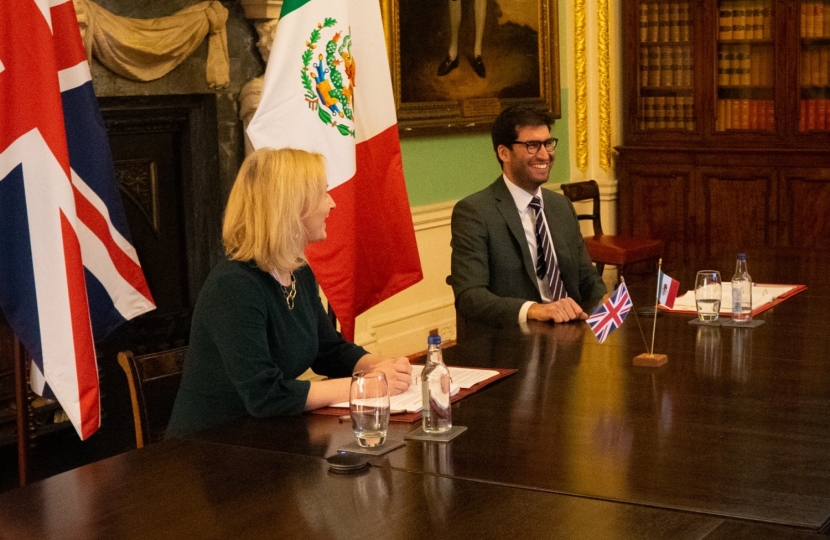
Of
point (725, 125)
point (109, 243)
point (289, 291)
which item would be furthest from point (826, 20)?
point (289, 291)

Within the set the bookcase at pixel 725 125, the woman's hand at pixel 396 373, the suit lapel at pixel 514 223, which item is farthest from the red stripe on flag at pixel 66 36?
the bookcase at pixel 725 125

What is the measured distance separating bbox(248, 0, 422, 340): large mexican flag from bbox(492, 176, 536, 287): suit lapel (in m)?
0.36

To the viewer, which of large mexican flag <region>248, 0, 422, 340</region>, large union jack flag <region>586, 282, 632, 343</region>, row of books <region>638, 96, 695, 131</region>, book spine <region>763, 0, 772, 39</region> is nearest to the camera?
large union jack flag <region>586, 282, 632, 343</region>

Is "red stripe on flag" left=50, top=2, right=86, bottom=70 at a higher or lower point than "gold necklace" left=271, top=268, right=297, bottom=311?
higher

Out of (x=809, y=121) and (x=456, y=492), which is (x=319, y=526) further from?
(x=809, y=121)

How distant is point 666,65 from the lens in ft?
25.8

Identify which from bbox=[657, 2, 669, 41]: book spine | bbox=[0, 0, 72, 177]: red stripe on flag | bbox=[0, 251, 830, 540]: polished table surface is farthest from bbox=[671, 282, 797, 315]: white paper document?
bbox=[657, 2, 669, 41]: book spine

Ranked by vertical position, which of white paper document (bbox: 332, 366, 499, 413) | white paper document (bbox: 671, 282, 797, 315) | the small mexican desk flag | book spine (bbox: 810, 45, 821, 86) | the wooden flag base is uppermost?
book spine (bbox: 810, 45, 821, 86)

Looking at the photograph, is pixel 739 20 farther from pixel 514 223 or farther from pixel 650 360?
pixel 650 360

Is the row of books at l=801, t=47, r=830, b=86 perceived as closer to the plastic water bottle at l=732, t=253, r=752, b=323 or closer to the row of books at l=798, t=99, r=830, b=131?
the row of books at l=798, t=99, r=830, b=131

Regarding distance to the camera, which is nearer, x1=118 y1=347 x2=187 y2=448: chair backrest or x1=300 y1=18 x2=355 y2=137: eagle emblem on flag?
x1=118 y1=347 x2=187 y2=448: chair backrest

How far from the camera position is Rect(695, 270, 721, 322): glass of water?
344 centimetres

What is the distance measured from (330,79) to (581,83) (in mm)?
4225

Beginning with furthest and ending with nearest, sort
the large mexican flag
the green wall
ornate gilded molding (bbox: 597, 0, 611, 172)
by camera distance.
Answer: ornate gilded molding (bbox: 597, 0, 611, 172) < the green wall < the large mexican flag
